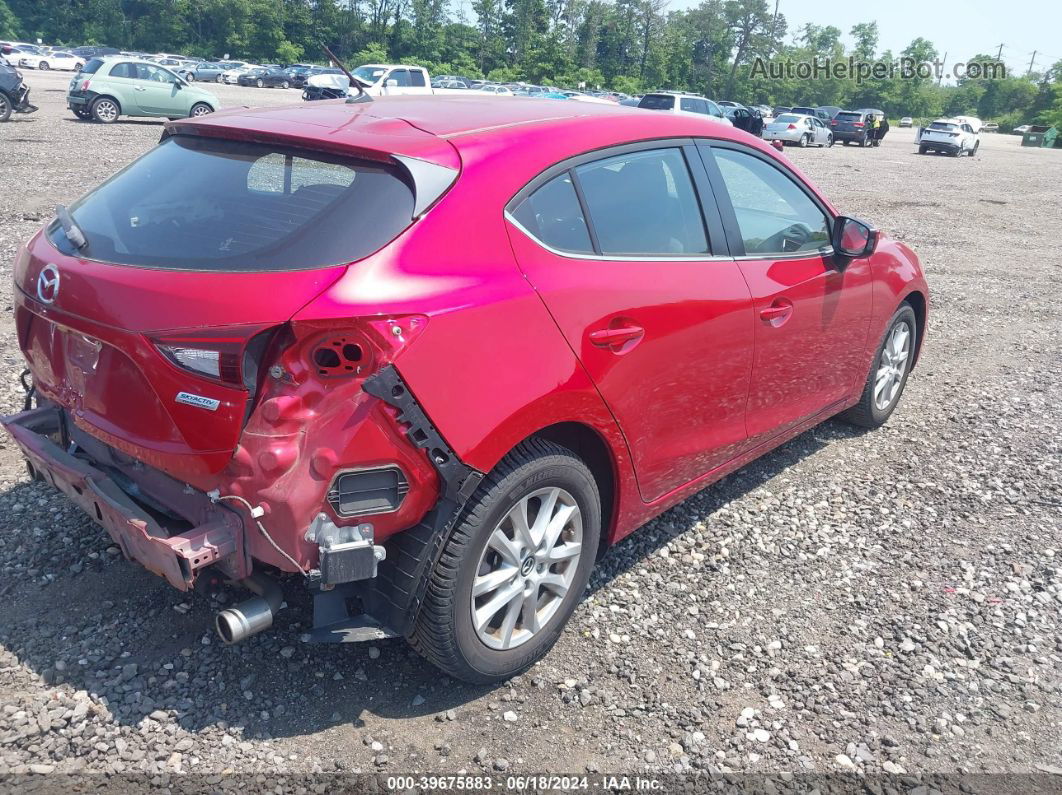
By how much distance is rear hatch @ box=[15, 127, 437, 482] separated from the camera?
2402 millimetres

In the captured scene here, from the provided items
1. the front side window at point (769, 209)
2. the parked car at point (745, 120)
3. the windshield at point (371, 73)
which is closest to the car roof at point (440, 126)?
the front side window at point (769, 209)

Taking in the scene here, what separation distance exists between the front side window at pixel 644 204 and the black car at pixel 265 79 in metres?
60.4

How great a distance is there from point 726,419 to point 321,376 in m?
2.02

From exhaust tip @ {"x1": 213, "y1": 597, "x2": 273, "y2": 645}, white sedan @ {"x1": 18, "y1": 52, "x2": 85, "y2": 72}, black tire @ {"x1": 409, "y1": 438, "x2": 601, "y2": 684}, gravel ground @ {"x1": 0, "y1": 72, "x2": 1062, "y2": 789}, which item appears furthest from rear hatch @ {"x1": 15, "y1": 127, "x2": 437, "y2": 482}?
white sedan @ {"x1": 18, "y1": 52, "x2": 85, "y2": 72}

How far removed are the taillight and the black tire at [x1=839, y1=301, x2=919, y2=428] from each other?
12.7 ft

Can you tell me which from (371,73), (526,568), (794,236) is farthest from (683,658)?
(371,73)

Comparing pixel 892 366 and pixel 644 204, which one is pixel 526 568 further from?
pixel 892 366

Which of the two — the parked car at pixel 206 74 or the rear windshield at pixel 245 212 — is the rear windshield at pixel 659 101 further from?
the parked car at pixel 206 74

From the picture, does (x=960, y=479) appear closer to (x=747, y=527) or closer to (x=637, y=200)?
(x=747, y=527)

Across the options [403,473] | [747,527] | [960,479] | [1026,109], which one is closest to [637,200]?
[403,473]

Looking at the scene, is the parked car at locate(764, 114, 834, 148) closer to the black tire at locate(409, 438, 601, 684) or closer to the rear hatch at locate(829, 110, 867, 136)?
the rear hatch at locate(829, 110, 867, 136)

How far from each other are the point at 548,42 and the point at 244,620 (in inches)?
4101

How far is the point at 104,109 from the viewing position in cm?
2262

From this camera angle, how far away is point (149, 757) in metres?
2.62
